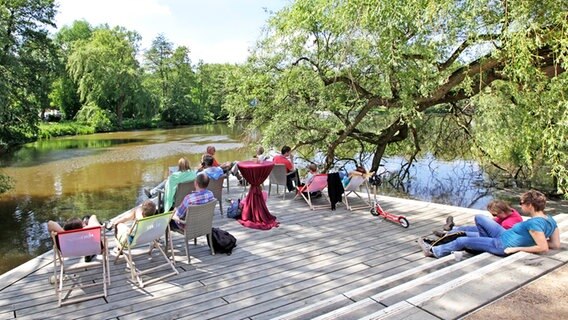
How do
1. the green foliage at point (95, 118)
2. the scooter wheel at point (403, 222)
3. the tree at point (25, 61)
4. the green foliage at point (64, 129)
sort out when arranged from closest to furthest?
the scooter wheel at point (403, 222) < the tree at point (25, 61) < the green foliage at point (64, 129) < the green foliage at point (95, 118)

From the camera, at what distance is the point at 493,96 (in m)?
7.65

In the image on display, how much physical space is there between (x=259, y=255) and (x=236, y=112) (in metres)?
6.64

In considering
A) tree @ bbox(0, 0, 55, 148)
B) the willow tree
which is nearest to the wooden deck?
the willow tree

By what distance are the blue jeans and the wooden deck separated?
0.17m

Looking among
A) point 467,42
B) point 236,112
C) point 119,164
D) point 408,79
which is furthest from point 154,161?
point 467,42

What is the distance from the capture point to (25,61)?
15750 millimetres

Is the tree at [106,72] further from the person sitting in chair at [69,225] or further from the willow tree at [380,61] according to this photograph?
the person sitting in chair at [69,225]

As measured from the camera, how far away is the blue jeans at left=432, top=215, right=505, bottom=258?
4.10 meters

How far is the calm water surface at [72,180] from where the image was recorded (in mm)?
9461

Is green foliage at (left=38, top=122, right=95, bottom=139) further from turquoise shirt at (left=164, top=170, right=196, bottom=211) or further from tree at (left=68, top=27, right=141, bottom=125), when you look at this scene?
turquoise shirt at (left=164, top=170, right=196, bottom=211)

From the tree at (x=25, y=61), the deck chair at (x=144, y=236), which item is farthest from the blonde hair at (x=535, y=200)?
the tree at (x=25, y=61)

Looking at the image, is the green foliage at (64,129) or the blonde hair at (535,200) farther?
the green foliage at (64,129)

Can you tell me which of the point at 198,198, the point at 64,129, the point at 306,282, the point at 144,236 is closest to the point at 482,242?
the point at 306,282

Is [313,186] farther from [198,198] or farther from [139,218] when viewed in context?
[139,218]
